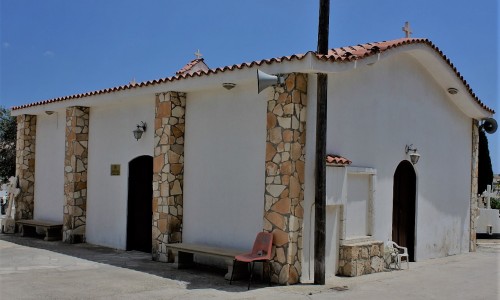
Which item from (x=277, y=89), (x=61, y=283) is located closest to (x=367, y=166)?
(x=277, y=89)

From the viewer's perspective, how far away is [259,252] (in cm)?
863

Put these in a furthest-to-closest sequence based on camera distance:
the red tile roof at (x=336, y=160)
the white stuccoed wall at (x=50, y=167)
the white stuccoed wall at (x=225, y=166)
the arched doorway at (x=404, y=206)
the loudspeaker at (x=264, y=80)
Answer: the white stuccoed wall at (x=50, y=167) < the arched doorway at (x=404, y=206) < the white stuccoed wall at (x=225, y=166) < the red tile roof at (x=336, y=160) < the loudspeaker at (x=264, y=80)

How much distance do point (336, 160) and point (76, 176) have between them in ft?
24.3

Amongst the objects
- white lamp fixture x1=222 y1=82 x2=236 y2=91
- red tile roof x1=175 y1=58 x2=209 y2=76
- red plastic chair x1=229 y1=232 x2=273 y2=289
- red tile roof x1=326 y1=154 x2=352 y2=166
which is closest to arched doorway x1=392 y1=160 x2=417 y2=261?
red tile roof x1=326 y1=154 x2=352 y2=166

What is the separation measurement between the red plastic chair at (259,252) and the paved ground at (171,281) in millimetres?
416

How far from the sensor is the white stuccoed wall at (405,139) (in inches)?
384

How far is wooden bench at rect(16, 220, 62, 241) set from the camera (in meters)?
14.0

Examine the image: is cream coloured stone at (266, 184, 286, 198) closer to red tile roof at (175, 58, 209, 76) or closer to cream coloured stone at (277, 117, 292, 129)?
cream coloured stone at (277, 117, 292, 129)

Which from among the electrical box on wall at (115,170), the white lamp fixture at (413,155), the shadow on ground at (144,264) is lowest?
the shadow on ground at (144,264)

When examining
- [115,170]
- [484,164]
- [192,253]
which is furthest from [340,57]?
[484,164]

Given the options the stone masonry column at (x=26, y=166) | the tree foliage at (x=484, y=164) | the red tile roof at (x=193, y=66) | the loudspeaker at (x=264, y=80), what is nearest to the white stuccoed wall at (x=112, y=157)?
the red tile roof at (x=193, y=66)

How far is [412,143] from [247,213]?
15.2 ft

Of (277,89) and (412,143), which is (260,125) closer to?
(277,89)

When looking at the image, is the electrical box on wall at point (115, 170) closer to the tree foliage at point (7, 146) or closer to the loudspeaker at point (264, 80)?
the loudspeaker at point (264, 80)
